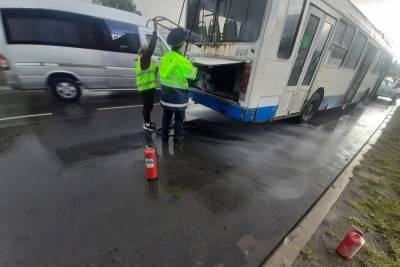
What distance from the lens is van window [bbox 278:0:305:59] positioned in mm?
3811

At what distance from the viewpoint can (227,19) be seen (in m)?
4.35

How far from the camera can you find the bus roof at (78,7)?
4766 millimetres

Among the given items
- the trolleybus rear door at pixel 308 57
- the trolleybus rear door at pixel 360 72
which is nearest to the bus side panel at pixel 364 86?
the trolleybus rear door at pixel 360 72

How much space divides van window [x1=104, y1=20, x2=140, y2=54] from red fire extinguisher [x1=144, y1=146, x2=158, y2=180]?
4715 mm

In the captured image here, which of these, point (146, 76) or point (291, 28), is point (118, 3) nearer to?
point (146, 76)

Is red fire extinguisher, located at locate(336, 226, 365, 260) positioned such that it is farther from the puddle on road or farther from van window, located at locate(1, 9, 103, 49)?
van window, located at locate(1, 9, 103, 49)

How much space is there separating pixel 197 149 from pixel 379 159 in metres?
4.32

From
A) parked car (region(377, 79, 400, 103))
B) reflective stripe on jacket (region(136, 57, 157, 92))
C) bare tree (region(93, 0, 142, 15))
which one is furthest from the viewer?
bare tree (region(93, 0, 142, 15))

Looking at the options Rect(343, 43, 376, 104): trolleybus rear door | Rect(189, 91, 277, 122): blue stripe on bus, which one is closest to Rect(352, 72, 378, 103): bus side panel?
Rect(343, 43, 376, 104): trolleybus rear door

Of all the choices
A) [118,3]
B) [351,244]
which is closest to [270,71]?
[351,244]

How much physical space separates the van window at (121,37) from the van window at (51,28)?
0.92 feet

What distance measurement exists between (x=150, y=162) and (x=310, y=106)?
569cm

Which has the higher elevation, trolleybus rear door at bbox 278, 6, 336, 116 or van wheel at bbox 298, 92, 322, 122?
trolleybus rear door at bbox 278, 6, 336, 116

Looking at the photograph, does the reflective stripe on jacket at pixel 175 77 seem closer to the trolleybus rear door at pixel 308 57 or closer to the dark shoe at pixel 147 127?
the dark shoe at pixel 147 127
